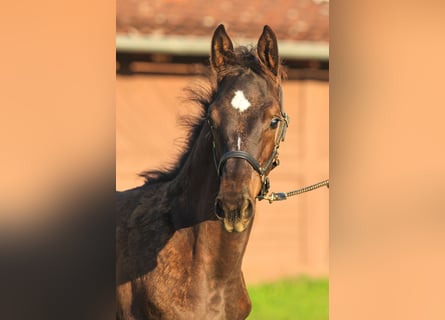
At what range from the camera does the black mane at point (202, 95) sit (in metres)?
2.19

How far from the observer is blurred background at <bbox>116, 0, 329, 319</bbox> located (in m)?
4.24

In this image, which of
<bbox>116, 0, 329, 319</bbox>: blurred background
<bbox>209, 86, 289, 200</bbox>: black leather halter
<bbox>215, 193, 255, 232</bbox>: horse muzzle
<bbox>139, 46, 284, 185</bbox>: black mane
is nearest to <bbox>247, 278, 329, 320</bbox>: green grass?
<bbox>116, 0, 329, 319</bbox>: blurred background

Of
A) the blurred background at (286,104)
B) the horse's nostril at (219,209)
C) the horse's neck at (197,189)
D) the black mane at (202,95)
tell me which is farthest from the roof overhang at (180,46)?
the horse's nostril at (219,209)

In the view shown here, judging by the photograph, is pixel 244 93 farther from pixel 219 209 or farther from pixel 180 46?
pixel 180 46

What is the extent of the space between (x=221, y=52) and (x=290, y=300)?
2.56m

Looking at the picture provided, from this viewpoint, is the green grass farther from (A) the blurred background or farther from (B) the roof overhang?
(B) the roof overhang

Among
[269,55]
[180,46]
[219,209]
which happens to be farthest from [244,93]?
[180,46]

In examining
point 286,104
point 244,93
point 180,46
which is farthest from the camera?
point 286,104

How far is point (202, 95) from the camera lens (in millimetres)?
2320

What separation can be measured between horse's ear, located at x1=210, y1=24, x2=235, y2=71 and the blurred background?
1.83m

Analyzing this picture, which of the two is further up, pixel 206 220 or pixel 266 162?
pixel 266 162
